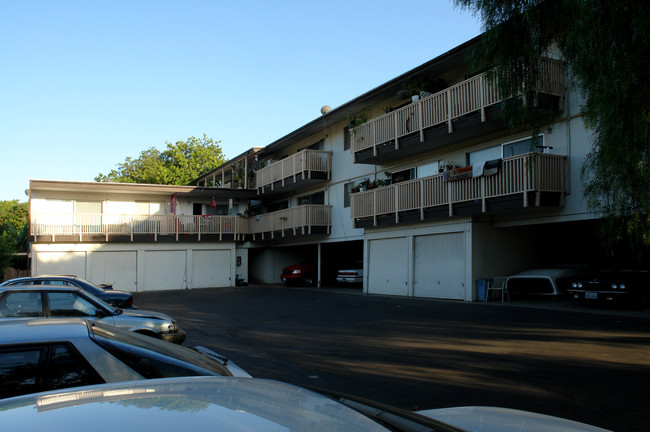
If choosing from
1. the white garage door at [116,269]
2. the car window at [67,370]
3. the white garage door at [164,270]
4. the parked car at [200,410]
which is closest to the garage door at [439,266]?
the car window at [67,370]

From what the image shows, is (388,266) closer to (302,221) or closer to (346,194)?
(346,194)

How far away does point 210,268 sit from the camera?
103 feet

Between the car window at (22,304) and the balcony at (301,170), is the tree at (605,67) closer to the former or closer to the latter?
the car window at (22,304)

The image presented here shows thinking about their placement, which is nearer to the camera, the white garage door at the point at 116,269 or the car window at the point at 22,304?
the car window at the point at 22,304

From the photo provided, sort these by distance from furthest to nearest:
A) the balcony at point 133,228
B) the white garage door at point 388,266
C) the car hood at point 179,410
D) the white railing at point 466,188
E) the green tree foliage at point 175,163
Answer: the green tree foliage at point 175,163 < the balcony at point 133,228 < the white garage door at point 388,266 < the white railing at point 466,188 < the car hood at point 179,410

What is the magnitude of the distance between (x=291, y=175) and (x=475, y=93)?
1311 centimetres

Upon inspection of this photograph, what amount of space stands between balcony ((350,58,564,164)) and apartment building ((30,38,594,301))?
54 mm

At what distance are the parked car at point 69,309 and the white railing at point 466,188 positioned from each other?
7.48 meters

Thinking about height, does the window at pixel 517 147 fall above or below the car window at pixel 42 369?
above

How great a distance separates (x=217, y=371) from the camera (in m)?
4.37

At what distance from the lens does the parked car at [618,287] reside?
1304cm

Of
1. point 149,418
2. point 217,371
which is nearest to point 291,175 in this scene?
point 217,371

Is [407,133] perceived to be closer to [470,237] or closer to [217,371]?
[470,237]

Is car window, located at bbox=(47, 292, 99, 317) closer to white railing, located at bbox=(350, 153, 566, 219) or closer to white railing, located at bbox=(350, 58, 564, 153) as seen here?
white railing, located at bbox=(350, 153, 566, 219)
